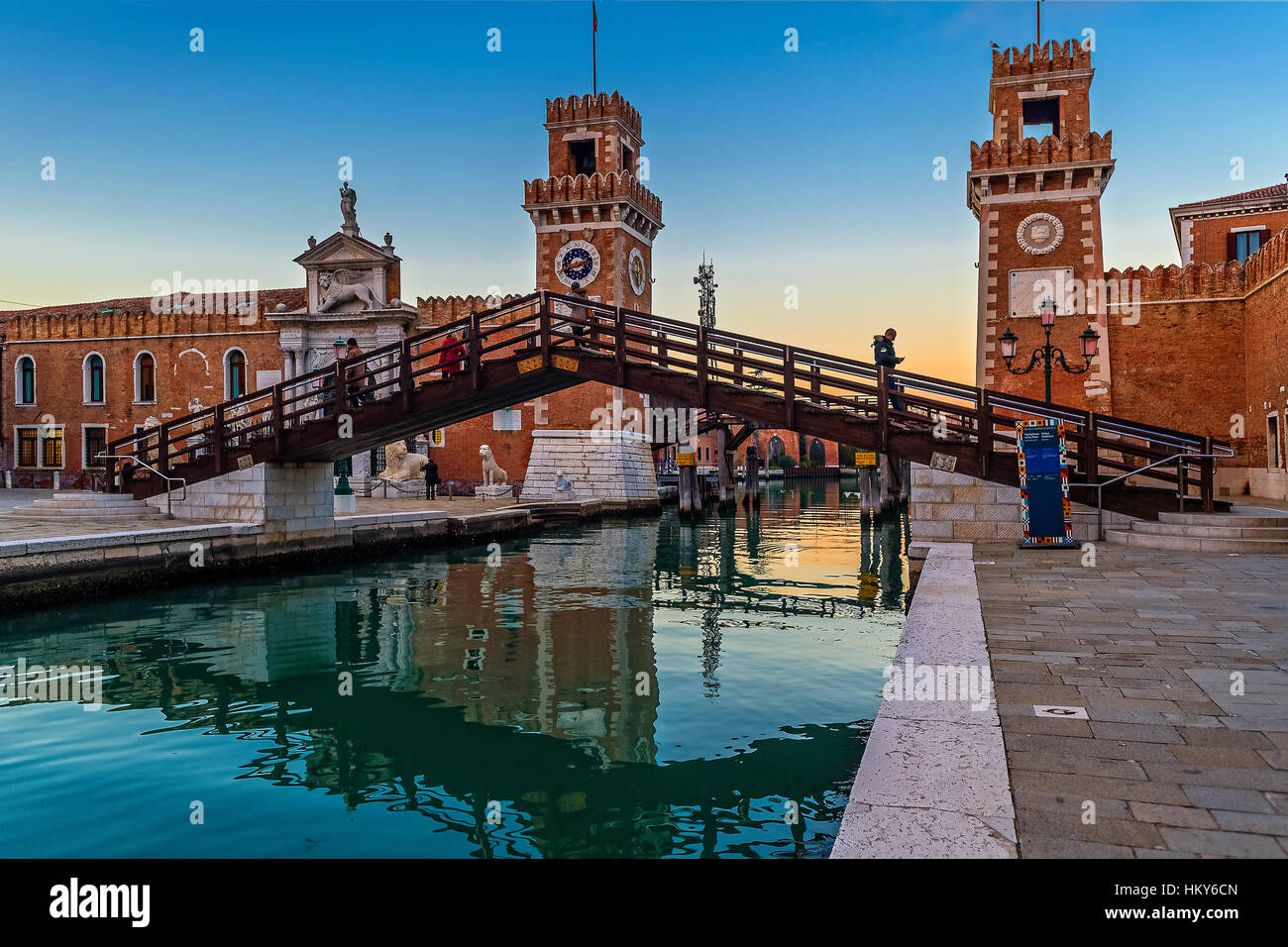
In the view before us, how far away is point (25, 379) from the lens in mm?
38938

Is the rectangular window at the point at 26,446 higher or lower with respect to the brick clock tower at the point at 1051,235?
lower

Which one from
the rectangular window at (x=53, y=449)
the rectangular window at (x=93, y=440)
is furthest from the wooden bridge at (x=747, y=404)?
the rectangular window at (x=53, y=449)

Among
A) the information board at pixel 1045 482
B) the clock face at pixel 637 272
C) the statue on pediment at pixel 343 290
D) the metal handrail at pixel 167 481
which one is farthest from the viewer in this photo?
the clock face at pixel 637 272

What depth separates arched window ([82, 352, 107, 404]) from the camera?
1500 inches

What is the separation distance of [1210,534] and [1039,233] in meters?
19.2

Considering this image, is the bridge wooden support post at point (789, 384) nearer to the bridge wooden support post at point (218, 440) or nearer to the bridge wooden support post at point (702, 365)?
the bridge wooden support post at point (702, 365)

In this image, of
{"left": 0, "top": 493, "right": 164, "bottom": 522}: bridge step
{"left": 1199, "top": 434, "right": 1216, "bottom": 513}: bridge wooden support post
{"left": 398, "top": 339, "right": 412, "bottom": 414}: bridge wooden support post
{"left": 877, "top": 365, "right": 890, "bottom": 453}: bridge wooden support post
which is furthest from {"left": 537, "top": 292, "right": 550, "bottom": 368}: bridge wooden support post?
{"left": 1199, "top": 434, "right": 1216, "bottom": 513}: bridge wooden support post

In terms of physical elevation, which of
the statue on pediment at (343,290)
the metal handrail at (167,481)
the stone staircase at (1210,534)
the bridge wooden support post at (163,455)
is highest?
the statue on pediment at (343,290)

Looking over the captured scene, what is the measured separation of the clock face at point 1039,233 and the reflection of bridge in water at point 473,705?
762 inches

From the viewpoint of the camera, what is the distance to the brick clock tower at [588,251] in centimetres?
3347

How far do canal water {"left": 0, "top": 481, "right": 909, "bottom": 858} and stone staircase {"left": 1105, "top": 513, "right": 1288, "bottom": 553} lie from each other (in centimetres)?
347

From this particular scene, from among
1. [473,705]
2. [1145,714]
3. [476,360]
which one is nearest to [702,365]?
[476,360]

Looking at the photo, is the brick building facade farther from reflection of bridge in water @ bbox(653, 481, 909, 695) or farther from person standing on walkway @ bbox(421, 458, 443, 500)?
person standing on walkway @ bbox(421, 458, 443, 500)
